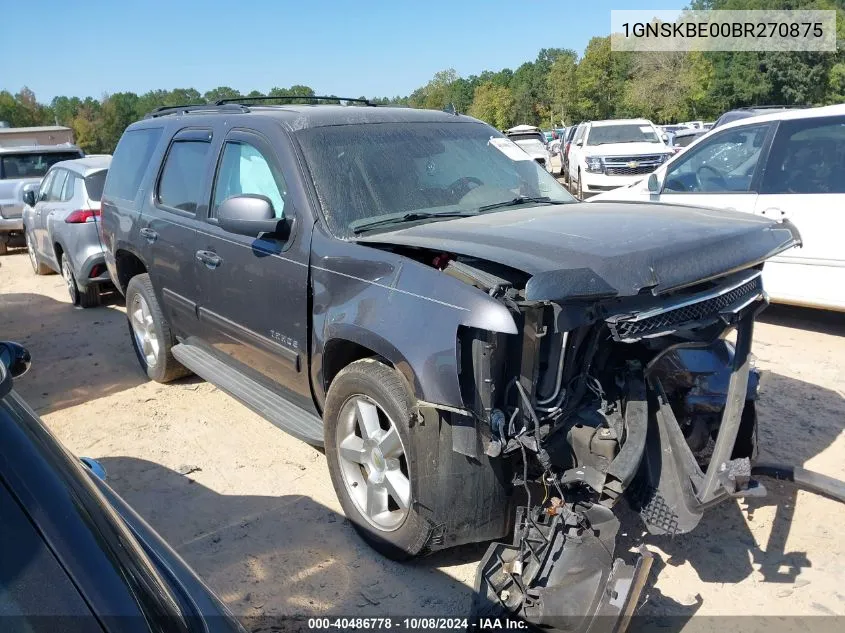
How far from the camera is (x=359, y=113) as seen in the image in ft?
13.9

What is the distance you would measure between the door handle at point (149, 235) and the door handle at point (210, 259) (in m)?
0.83

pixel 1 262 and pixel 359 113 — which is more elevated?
pixel 359 113

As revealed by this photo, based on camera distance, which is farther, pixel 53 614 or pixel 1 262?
pixel 1 262

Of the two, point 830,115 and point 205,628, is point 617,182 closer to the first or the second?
point 830,115

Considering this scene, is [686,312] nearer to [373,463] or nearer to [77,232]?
[373,463]

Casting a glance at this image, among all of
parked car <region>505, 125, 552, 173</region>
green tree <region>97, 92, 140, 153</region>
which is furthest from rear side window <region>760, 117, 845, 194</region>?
green tree <region>97, 92, 140, 153</region>

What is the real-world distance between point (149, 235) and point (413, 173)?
2.34 metres

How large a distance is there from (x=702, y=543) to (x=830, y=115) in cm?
443

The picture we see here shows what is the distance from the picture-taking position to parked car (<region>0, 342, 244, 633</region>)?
1204 mm

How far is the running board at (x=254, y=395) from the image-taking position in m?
3.79

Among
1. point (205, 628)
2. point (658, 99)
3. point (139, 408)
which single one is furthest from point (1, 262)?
Result: point (658, 99)

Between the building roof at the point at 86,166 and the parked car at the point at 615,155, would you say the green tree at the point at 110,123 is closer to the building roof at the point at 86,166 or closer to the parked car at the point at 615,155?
the parked car at the point at 615,155

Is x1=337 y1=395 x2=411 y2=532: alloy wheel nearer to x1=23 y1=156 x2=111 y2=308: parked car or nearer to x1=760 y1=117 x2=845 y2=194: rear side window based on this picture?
x1=760 y1=117 x2=845 y2=194: rear side window

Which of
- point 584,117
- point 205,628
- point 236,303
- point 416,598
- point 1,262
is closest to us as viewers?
point 205,628
